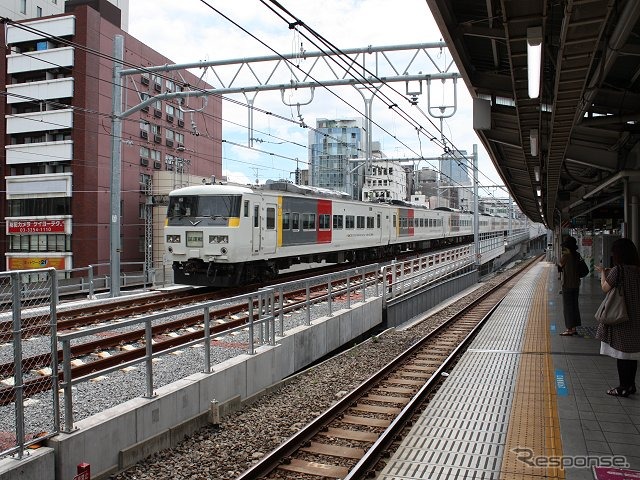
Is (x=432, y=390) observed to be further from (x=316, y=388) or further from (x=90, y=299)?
(x=90, y=299)

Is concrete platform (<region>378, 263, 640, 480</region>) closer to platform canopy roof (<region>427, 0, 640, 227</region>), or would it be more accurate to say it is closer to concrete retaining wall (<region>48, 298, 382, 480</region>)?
concrete retaining wall (<region>48, 298, 382, 480</region>)

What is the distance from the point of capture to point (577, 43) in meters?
4.53

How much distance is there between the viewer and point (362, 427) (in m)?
6.82

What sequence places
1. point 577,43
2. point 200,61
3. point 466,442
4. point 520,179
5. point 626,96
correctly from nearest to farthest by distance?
1. point 577,43
2. point 466,442
3. point 626,96
4. point 200,61
5. point 520,179

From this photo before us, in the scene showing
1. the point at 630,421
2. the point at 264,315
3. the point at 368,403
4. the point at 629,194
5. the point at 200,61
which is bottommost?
A: the point at 368,403

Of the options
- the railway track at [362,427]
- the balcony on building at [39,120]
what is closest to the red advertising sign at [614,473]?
the railway track at [362,427]

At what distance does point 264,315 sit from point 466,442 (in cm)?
364

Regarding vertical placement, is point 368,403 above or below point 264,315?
below

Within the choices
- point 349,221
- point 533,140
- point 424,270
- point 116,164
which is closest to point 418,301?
point 424,270

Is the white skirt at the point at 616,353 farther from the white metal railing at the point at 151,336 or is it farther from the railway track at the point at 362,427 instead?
the white metal railing at the point at 151,336

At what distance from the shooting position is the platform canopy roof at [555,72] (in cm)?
448

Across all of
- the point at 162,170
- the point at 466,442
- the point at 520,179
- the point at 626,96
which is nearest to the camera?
the point at 466,442

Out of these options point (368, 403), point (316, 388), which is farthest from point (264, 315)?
point (368, 403)

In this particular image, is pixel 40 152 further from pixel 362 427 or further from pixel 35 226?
pixel 362 427
